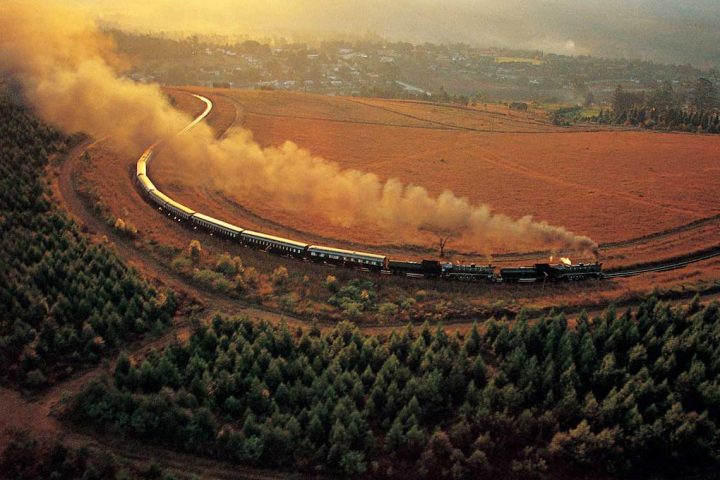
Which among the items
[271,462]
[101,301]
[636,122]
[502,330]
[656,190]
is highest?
[636,122]

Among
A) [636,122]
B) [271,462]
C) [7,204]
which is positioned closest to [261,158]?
[7,204]

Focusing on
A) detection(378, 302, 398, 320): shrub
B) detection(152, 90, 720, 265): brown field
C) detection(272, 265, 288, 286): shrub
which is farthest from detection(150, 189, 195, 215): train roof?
detection(378, 302, 398, 320): shrub

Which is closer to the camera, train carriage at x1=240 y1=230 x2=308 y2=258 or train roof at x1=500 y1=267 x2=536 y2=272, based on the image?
train roof at x1=500 y1=267 x2=536 y2=272

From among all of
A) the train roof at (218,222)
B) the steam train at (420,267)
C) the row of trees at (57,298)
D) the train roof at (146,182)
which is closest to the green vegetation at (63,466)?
the row of trees at (57,298)

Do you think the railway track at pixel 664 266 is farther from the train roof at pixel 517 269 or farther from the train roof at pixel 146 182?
the train roof at pixel 146 182

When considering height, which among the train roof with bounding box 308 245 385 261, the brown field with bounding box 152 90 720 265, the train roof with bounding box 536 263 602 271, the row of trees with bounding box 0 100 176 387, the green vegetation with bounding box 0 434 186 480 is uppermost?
the brown field with bounding box 152 90 720 265

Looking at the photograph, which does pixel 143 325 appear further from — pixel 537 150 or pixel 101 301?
pixel 537 150

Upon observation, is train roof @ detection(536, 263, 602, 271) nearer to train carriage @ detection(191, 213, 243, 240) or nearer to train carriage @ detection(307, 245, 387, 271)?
train carriage @ detection(307, 245, 387, 271)

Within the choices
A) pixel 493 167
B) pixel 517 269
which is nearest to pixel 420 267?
pixel 517 269
